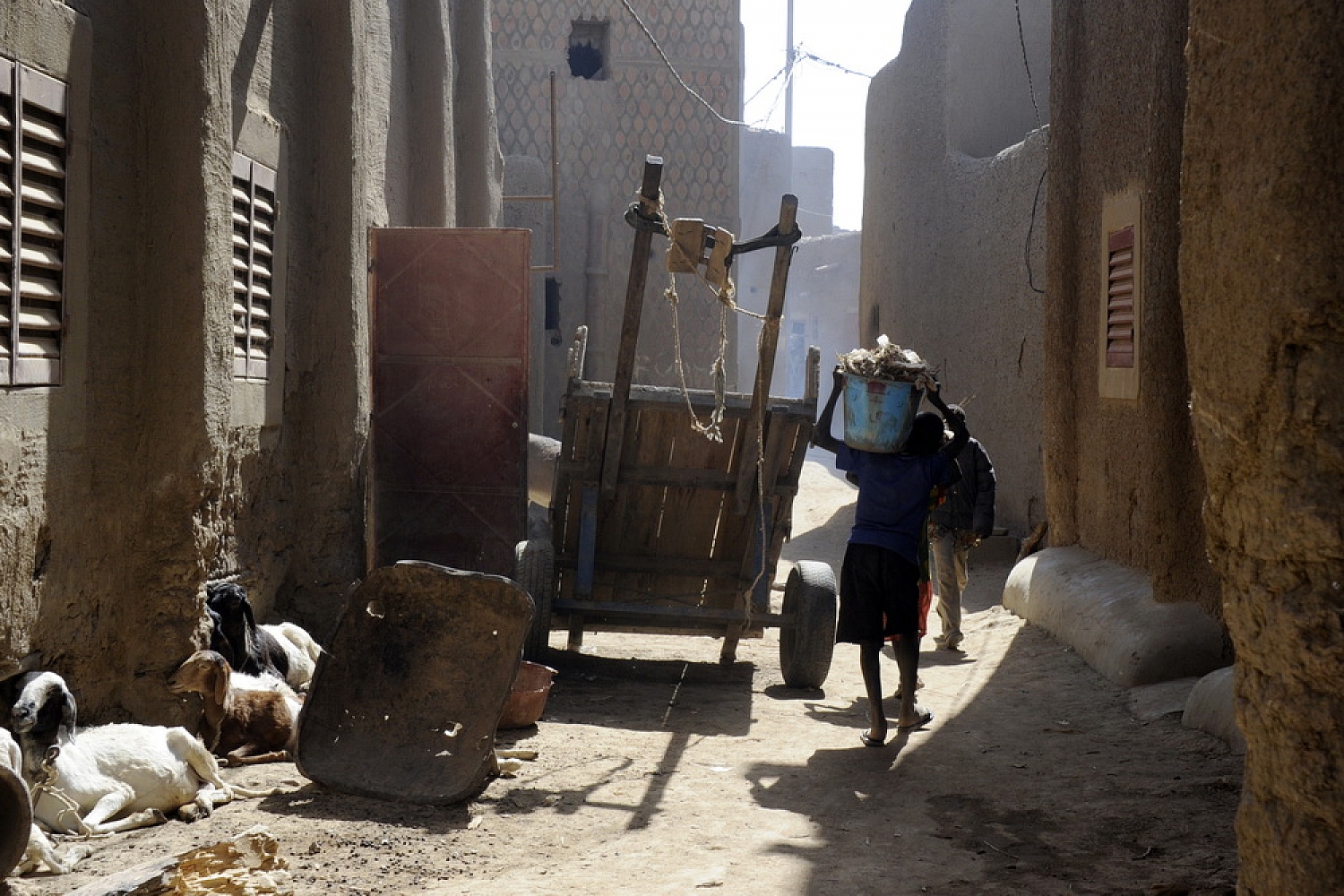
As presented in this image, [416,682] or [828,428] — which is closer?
[416,682]

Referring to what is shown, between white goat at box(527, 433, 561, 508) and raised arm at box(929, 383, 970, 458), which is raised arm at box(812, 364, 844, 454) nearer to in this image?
raised arm at box(929, 383, 970, 458)

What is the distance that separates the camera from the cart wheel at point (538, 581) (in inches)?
273

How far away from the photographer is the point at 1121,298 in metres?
7.66

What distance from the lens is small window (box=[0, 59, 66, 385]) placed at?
13.9ft

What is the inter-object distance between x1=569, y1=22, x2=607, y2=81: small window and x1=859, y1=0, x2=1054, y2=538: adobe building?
3.85 metres

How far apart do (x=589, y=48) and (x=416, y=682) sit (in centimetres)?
1585

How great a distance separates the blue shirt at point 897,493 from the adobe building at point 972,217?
222 inches

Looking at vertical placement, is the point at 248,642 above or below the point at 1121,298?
below

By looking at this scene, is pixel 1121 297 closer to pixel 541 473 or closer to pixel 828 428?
pixel 828 428

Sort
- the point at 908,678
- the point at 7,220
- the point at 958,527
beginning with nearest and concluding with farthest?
the point at 7,220, the point at 908,678, the point at 958,527

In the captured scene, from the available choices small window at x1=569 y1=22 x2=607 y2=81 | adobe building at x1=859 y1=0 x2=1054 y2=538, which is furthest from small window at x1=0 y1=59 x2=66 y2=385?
small window at x1=569 y1=22 x2=607 y2=81

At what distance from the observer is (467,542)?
9.04 m

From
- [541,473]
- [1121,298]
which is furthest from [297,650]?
[541,473]

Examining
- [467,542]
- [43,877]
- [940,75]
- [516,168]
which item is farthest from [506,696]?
[516,168]
